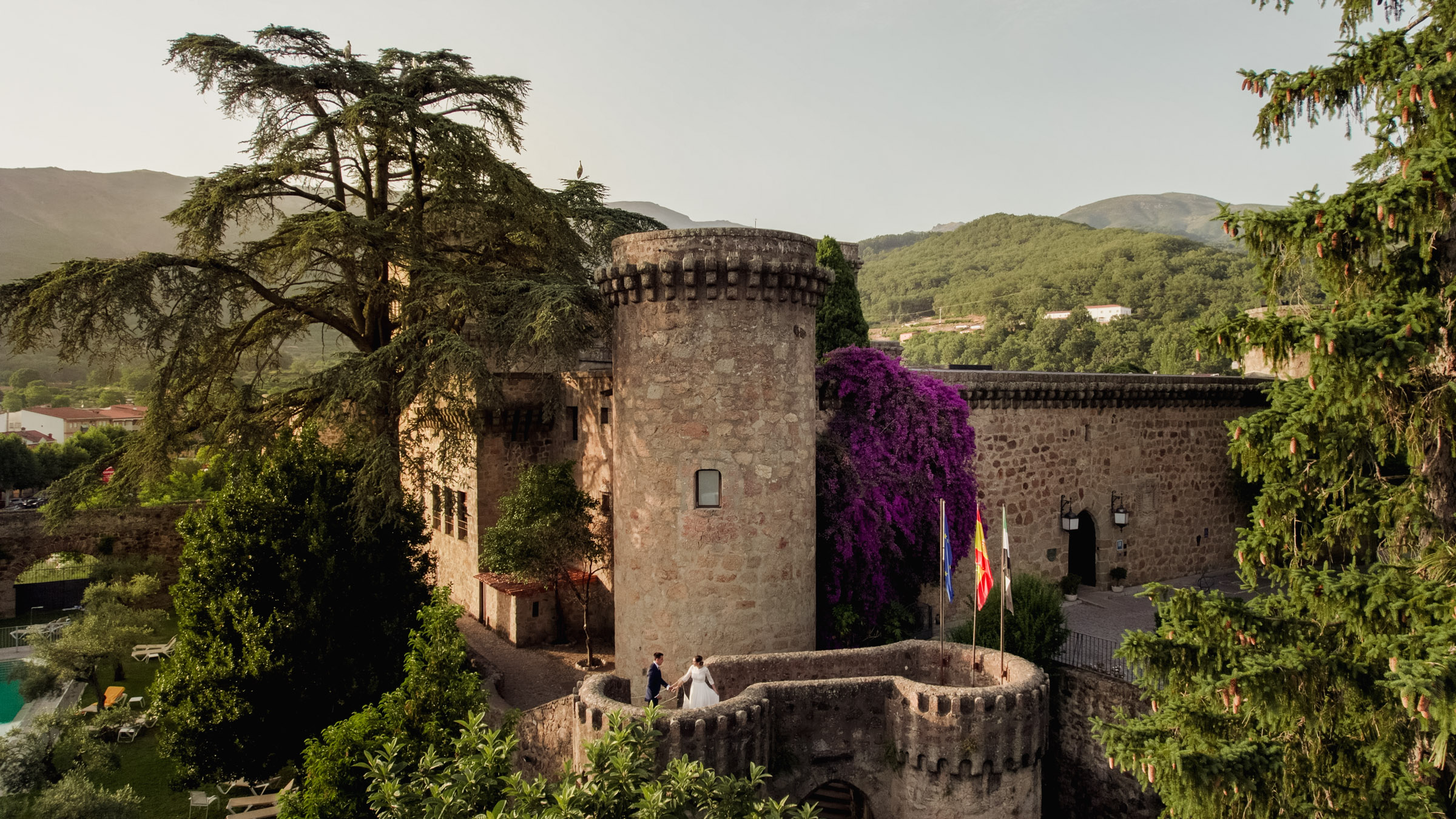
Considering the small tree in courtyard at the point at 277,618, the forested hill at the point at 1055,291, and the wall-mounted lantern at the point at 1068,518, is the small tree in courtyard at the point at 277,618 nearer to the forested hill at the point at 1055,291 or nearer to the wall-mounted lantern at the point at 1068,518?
the wall-mounted lantern at the point at 1068,518

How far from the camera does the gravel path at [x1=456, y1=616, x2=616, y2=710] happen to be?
18.2m

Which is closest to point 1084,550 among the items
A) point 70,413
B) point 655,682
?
point 655,682

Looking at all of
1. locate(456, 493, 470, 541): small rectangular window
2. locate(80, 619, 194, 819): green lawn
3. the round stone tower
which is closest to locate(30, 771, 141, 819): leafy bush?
locate(80, 619, 194, 819): green lawn

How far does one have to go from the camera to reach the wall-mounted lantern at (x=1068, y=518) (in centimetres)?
2270

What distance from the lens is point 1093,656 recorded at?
1653 centimetres

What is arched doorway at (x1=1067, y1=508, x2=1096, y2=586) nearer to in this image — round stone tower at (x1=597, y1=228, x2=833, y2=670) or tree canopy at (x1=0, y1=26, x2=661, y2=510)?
round stone tower at (x1=597, y1=228, x2=833, y2=670)

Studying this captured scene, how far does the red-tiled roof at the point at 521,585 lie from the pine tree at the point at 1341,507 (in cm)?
1456

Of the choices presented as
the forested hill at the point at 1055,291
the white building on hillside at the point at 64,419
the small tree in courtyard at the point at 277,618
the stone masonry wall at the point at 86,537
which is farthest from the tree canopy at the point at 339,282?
the white building on hillside at the point at 64,419

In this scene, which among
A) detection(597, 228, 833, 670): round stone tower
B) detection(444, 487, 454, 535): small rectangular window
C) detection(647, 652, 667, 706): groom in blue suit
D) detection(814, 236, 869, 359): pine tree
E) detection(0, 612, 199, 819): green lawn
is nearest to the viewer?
detection(647, 652, 667, 706): groom in blue suit

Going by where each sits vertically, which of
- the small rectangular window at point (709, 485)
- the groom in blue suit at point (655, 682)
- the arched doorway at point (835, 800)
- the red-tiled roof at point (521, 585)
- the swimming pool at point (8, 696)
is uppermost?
the small rectangular window at point (709, 485)

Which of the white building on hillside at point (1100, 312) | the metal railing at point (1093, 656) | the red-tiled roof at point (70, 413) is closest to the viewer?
the metal railing at point (1093, 656)

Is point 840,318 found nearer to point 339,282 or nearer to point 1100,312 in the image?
point 339,282

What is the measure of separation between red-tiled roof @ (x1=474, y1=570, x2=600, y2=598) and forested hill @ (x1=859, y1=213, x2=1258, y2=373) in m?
28.5

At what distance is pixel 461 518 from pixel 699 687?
13.8 metres
